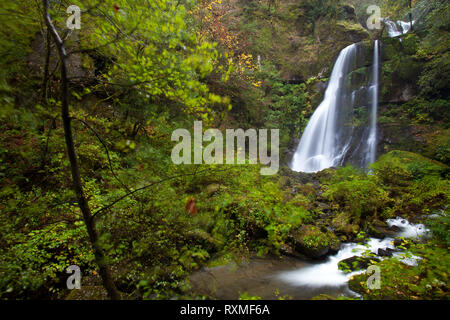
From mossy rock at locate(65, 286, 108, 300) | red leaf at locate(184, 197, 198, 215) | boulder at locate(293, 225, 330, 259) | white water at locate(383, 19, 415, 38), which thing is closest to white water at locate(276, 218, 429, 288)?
boulder at locate(293, 225, 330, 259)

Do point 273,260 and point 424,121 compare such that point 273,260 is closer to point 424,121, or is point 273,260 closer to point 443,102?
point 424,121

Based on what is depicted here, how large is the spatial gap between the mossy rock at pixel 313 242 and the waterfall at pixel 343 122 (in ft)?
25.3

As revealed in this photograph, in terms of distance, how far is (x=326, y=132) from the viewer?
13.1 meters

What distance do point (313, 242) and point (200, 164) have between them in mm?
3307

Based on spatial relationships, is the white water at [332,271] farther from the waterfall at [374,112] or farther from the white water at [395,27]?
the white water at [395,27]

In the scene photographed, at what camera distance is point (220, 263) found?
11.4 feet

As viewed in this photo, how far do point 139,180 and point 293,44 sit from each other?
1967 cm

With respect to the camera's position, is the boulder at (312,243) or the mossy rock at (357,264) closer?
the mossy rock at (357,264)

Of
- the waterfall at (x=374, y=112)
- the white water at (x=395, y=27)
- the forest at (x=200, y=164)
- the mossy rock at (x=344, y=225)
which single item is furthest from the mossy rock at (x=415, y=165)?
the white water at (x=395, y=27)

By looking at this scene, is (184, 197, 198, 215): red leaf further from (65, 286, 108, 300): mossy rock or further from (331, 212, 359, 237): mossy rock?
(331, 212, 359, 237): mossy rock

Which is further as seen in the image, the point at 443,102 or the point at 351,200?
the point at 443,102

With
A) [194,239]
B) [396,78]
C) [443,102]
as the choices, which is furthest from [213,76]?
[443,102]

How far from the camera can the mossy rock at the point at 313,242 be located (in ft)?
14.6
